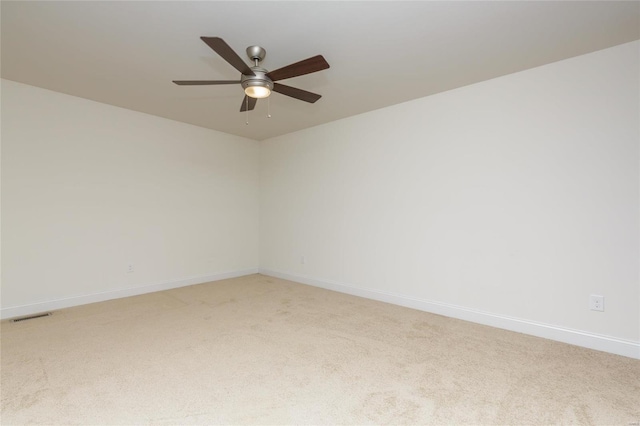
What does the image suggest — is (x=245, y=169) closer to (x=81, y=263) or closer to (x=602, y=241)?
(x=81, y=263)

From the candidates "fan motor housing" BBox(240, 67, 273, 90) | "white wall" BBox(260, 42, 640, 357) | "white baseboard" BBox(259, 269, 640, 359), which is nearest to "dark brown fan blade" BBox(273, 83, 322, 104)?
"fan motor housing" BBox(240, 67, 273, 90)

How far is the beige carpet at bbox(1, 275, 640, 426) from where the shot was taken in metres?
1.67

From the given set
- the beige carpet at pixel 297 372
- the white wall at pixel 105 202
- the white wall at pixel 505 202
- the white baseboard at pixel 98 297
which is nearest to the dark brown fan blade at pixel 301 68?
the white wall at pixel 505 202

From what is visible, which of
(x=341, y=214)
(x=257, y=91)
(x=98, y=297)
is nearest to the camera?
(x=257, y=91)

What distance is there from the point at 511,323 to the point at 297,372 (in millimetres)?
2122

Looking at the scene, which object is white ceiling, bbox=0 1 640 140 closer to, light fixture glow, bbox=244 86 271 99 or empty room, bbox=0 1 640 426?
empty room, bbox=0 1 640 426

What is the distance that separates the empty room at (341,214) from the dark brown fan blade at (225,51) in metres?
0.02

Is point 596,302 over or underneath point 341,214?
underneath

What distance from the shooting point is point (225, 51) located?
6.24 ft

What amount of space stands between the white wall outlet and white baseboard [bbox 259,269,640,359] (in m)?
0.21

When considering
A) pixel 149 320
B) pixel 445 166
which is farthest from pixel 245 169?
pixel 445 166

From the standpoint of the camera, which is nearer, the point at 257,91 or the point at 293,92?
the point at 257,91

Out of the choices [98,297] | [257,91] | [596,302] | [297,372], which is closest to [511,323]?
[596,302]

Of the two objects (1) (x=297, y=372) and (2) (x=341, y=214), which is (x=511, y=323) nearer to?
(1) (x=297, y=372)
